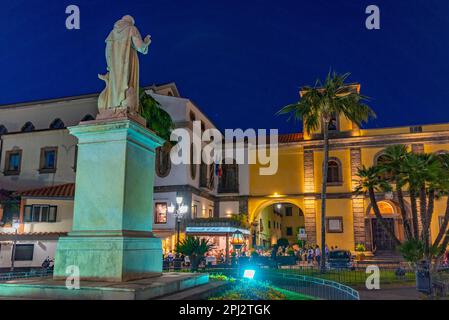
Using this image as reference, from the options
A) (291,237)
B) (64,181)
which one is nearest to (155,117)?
(64,181)

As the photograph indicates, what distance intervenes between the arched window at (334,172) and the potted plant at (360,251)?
600 centimetres

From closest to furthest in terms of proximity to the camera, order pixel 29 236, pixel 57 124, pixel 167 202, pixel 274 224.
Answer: pixel 29 236 < pixel 167 202 < pixel 57 124 < pixel 274 224

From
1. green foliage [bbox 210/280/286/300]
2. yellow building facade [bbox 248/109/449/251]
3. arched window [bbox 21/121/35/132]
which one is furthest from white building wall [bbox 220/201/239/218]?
green foliage [bbox 210/280/286/300]

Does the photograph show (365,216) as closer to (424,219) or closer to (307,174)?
(307,174)

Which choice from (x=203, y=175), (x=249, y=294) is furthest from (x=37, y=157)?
(x=249, y=294)

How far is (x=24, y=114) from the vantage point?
42.0 m

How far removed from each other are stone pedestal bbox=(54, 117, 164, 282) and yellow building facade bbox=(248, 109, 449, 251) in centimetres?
2952

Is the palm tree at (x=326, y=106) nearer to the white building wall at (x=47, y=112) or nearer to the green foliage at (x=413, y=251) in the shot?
the green foliage at (x=413, y=251)

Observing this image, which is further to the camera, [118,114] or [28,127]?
[28,127]

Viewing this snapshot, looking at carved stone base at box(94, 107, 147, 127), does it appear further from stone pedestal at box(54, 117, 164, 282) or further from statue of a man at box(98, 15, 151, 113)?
stone pedestal at box(54, 117, 164, 282)

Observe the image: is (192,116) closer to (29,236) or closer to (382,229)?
(29,236)

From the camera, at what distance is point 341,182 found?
3659 centimetres

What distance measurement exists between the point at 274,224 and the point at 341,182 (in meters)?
16.2
